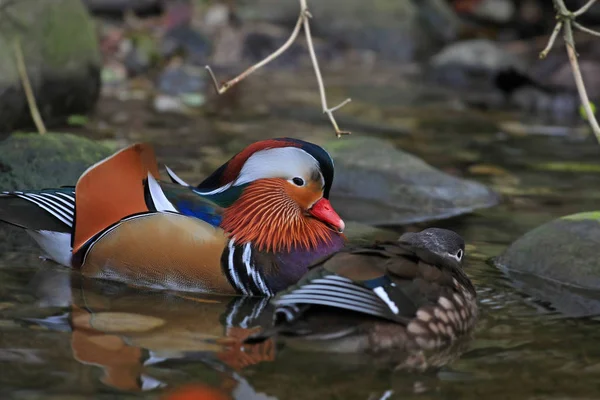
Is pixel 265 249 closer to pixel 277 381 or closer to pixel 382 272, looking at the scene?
pixel 382 272

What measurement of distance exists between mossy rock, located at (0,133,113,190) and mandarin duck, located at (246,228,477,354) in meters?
2.14

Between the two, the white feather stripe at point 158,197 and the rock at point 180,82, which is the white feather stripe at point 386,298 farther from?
the rock at point 180,82

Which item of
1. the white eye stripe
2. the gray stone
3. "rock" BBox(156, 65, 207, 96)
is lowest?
"rock" BBox(156, 65, 207, 96)

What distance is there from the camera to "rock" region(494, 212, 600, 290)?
4684 mm

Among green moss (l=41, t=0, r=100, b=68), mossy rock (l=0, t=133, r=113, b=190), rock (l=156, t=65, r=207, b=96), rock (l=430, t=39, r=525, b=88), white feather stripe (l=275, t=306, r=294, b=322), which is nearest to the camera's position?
white feather stripe (l=275, t=306, r=294, b=322)

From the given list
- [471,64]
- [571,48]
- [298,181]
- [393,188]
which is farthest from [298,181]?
[471,64]

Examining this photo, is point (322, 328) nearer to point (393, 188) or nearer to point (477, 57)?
point (393, 188)

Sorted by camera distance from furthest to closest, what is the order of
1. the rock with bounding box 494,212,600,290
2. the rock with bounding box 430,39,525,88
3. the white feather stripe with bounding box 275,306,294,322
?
the rock with bounding box 430,39,525,88
the rock with bounding box 494,212,600,290
the white feather stripe with bounding box 275,306,294,322

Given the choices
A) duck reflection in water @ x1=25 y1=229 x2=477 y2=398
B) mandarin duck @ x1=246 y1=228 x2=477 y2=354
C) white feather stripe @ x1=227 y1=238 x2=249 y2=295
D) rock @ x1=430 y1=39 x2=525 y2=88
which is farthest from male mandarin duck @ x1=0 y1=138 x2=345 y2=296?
rock @ x1=430 y1=39 x2=525 y2=88

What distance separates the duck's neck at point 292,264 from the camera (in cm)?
426

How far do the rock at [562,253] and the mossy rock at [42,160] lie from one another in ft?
7.16

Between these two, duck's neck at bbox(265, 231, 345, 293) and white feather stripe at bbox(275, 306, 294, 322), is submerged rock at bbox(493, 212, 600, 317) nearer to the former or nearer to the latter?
duck's neck at bbox(265, 231, 345, 293)

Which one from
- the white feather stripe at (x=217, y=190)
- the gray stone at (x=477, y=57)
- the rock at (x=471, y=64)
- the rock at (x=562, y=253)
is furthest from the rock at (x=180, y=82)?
the rock at (x=562, y=253)

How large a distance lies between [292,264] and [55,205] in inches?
41.0
